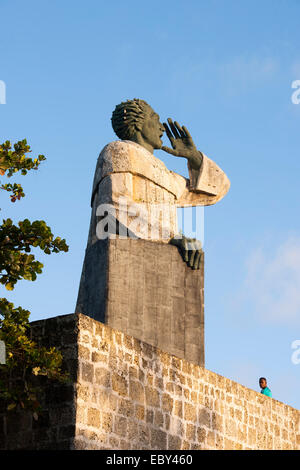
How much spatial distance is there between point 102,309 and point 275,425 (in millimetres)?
2913

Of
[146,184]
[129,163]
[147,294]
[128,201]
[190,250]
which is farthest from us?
[146,184]

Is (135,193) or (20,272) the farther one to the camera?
(135,193)

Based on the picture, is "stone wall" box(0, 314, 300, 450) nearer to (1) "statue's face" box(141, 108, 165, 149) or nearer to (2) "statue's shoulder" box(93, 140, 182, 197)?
(2) "statue's shoulder" box(93, 140, 182, 197)

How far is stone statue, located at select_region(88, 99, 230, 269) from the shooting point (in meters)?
12.4

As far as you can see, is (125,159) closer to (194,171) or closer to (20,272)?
(194,171)

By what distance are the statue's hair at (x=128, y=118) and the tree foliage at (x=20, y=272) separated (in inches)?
201

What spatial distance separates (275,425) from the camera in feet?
39.7

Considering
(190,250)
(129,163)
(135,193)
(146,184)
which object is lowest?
(190,250)

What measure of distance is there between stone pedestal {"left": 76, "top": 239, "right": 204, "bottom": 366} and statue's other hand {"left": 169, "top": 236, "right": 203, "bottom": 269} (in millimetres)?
90

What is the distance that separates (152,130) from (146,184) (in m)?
1.01

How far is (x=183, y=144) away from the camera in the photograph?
549 inches

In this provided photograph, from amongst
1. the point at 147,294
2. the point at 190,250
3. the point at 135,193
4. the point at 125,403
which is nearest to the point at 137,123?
the point at 135,193

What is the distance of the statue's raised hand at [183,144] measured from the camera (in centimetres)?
1384
